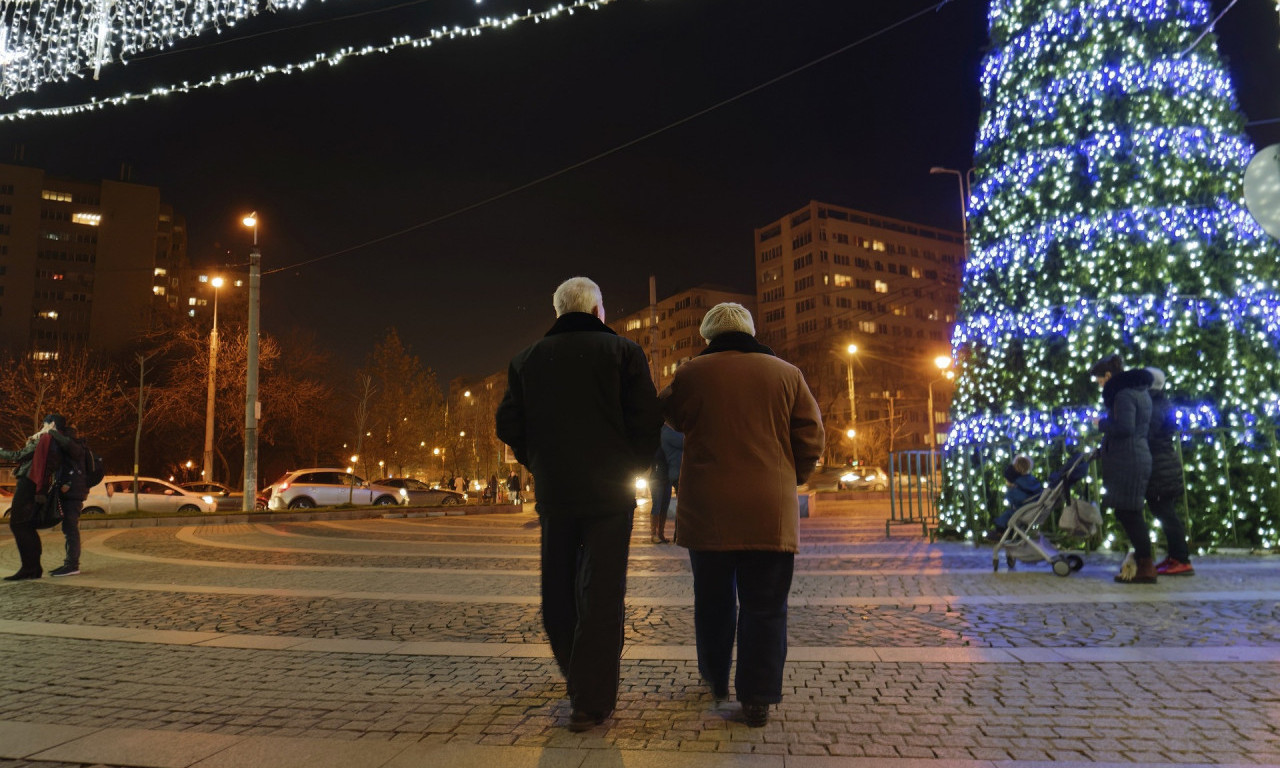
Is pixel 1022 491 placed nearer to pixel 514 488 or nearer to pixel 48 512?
pixel 48 512

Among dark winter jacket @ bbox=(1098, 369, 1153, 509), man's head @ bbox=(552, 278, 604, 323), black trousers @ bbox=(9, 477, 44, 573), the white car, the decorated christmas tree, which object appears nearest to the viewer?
man's head @ bbox=(552, 278, 604, 323)

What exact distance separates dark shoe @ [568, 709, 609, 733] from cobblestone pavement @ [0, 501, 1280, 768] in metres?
0.05

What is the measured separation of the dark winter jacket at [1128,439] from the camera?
7383 millimetres

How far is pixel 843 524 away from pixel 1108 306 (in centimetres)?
793

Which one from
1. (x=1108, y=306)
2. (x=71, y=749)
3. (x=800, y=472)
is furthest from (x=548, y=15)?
(x=71, y=749)

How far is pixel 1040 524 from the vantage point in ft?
27.6

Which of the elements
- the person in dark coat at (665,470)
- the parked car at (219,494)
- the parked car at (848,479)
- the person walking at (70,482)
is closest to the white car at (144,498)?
the parked car at (219,494)

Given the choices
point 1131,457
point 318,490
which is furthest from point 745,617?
point 318,490

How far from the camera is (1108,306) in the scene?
1071 cm

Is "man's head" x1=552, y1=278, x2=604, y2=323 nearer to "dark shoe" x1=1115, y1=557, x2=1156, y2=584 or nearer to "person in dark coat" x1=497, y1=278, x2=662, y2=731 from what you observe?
"person in dark coat" x1=497, y1=278, x2=662, y2=731

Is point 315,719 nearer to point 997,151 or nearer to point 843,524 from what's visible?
point 997,151

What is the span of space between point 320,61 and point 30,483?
780 centimetres

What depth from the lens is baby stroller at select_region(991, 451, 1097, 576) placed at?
813cm

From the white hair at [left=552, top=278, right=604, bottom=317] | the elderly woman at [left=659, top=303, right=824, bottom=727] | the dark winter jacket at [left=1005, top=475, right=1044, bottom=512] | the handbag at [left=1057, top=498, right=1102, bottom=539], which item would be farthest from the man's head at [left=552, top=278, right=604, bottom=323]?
the dark winter jacket at [left=1005, top=475, right=1044, bottom=512]
